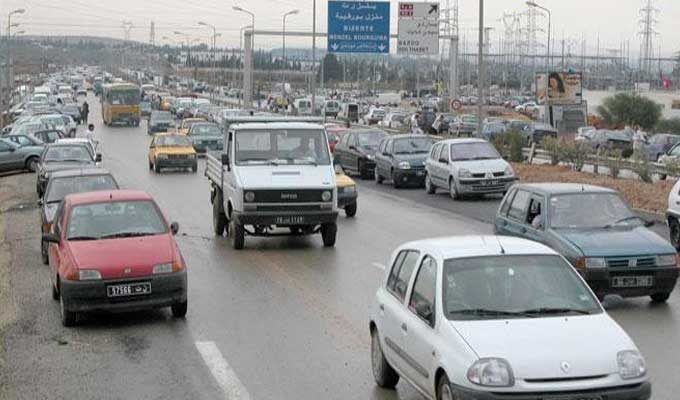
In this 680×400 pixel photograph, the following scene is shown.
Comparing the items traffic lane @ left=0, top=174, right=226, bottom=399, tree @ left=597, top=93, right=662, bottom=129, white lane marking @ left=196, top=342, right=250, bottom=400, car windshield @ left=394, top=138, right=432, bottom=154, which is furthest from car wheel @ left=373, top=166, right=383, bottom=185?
tree @ left=597, top=93, right=662, bottom=129

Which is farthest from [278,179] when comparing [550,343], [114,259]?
[550,343]

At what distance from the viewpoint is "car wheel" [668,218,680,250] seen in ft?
67.0

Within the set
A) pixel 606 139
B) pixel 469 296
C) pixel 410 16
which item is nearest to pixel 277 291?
pixel 469 296

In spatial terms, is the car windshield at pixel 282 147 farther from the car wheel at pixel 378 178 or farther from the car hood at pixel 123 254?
the car wheel at pixel 378 178

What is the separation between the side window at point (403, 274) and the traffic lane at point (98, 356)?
196 cm

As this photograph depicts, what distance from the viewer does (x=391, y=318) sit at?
9.74m

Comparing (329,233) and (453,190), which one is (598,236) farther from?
(453,190)

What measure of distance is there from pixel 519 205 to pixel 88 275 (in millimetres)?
6428

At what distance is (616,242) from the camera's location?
14734 millimetres

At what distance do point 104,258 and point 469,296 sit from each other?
21.0ft

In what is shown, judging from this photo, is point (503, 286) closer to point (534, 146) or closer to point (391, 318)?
point (391, 318)

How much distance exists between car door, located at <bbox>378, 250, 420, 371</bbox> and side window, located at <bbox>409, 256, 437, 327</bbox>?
0.49 ft

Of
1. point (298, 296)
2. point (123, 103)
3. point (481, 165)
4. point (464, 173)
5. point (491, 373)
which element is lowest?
point (298, 296)

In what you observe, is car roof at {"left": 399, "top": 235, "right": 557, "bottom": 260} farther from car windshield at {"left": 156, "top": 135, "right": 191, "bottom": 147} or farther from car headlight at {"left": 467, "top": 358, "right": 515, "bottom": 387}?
car windshield at {"left": 156, "top": 135, "right": 191, "bottom": 147}
